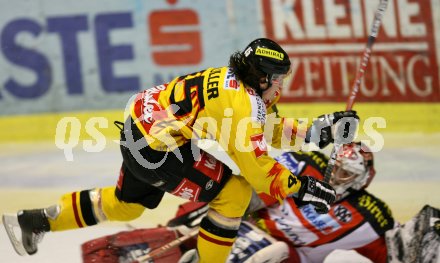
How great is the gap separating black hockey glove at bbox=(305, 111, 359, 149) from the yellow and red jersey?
1.81 ft

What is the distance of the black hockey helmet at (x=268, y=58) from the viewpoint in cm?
350

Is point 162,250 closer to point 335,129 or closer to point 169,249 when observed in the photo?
point 169,249

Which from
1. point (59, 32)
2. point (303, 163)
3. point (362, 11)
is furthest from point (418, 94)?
point (59, 32)

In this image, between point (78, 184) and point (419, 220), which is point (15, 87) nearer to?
point (78, 184)

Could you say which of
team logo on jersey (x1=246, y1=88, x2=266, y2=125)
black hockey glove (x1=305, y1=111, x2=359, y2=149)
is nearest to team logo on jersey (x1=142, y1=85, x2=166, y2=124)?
team logo on jersey (x1=246, y1=88, x2=266, y2=125)

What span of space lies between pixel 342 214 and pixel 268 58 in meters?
1.00

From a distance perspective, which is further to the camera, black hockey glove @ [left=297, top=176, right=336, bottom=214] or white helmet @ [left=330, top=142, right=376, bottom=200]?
white helmet @ [left=330, top=142, right=376, bottom=200]

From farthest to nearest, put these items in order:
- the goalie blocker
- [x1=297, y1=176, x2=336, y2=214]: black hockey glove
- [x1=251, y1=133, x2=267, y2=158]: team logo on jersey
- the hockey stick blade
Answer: the hockey stick blade, the goalie blocker, [x1=297, y1=176, x2=336, y2=214]: black hockey glove, [x1=251, y1=133, x2=267, y2=158]: team logo on jersey

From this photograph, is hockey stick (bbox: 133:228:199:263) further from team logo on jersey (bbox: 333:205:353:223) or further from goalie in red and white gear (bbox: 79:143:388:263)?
team logo on jersey (bbox: 333:205:353:223)

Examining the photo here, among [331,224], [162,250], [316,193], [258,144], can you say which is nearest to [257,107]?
[258,144]

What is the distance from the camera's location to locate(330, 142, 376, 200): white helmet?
402cm

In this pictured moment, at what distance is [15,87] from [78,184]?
179cm

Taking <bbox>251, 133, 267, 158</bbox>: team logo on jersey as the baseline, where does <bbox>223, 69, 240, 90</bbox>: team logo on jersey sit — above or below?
above

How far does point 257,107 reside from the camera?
3445 mm
